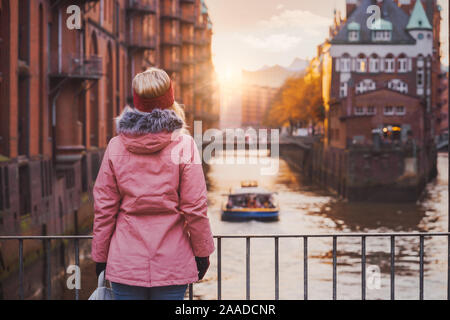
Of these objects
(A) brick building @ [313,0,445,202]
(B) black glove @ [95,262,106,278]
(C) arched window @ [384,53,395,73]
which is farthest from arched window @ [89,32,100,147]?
(C) arched window @ [384,53,395,73]

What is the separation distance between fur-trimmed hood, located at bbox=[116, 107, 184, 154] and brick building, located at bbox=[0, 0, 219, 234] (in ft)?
49.6

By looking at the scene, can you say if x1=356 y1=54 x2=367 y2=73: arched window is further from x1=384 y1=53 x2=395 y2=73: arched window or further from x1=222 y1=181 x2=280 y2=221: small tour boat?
x1=222 y1=181 x2=280 y2=221: small tour boat

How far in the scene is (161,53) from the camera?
58812 mm

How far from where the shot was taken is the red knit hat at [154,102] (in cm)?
405

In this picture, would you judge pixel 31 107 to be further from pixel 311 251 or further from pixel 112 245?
pixel 112 245

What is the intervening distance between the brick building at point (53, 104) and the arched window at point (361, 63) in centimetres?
3111

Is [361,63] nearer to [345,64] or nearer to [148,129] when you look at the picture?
[345,64]

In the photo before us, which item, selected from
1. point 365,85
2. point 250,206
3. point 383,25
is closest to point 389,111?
point 365,85

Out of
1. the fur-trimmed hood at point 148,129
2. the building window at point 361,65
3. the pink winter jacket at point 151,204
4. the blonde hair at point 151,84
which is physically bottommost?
the pink winter jacket at point 151,204

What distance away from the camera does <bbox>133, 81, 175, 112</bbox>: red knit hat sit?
405cm

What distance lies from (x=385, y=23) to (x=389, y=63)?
11.9ft

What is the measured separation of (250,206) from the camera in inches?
1893

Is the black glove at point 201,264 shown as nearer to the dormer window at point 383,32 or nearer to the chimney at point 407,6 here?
the dormer window at point 383,32

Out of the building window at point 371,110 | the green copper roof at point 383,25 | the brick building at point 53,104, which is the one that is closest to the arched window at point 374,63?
the green copper roof at point 383,25
